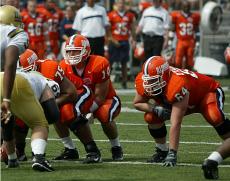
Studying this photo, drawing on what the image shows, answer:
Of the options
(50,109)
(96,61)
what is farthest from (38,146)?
(96,61)

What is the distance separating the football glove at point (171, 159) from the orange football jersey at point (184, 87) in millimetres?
421

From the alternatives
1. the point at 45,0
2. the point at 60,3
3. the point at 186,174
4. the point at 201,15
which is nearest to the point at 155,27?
the point at 201,15

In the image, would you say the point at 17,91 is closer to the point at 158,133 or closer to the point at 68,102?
the point at 68,102

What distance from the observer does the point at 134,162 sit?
27.1 feet

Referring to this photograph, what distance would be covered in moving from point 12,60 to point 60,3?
61.6 ft

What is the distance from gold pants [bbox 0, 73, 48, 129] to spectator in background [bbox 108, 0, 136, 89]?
32.3ft

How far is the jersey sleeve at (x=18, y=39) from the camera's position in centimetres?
724

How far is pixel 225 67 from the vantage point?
18.8 metres

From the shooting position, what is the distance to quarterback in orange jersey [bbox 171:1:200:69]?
1823cm

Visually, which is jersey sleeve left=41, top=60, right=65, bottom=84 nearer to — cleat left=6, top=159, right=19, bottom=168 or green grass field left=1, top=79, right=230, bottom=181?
green grass field left=1, top=79, right=230, bottom=181

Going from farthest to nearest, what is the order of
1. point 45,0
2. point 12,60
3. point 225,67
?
point 45,0 < point 225,67 < point 12,60

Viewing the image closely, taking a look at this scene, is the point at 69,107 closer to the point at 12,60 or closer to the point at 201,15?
the point at 12,60

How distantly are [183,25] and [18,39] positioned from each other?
1126 cm

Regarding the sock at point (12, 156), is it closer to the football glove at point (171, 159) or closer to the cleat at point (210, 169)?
the football glove at point (171, 159)
